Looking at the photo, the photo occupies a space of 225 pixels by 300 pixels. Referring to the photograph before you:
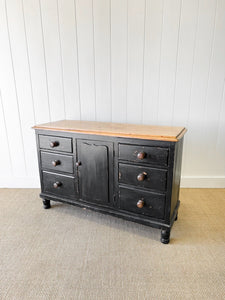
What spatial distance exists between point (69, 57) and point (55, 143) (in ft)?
3.00

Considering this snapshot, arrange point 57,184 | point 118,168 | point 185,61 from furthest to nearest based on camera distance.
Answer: point 185,61 < point 57,184 < point 118,168

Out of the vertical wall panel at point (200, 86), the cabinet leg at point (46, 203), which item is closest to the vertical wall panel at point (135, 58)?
the vertical wall panel at point (200, 86)

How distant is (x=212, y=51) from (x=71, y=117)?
4.85ft

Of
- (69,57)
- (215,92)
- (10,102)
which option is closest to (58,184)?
(10,102)

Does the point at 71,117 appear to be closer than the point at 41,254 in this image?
No

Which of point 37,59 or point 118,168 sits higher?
point 37,59

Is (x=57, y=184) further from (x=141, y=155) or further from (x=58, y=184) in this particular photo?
(x=141, y=155)

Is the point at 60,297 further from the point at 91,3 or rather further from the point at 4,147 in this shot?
the point at 91,3

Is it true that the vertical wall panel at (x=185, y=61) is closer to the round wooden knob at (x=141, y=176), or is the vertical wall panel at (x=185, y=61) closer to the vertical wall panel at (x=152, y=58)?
the vertical wall panel at (x=152, y=58)

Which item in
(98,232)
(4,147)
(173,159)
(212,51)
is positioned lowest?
(98,232)

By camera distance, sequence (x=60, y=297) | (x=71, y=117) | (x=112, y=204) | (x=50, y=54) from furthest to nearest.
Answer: (x=71, y=117) < (x=50, y=54) < (x=112, y=204) < (x=60, y=297)

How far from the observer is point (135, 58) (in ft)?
6.47

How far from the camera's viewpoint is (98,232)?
1624 millimetres

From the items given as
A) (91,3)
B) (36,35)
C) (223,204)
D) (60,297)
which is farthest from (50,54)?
(223,204)
